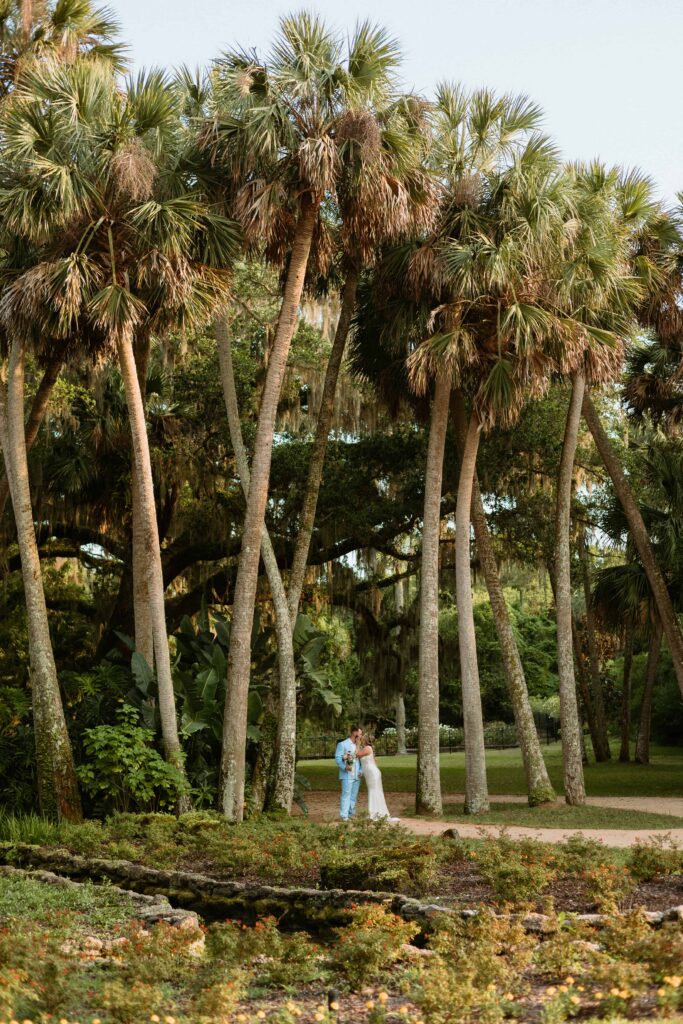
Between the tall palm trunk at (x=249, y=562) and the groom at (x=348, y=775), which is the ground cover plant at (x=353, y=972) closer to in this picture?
the tall palm trunk at (x=249, y=562)

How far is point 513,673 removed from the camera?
1783 cm

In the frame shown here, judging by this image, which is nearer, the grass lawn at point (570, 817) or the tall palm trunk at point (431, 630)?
the grass lawn at point (570, 817)

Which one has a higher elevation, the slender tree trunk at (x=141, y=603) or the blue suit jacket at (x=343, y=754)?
the slender tree trunk at (x=141, y=603)

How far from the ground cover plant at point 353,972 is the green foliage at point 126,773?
5.74m

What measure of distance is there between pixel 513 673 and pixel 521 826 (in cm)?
350

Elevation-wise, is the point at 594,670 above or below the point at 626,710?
above

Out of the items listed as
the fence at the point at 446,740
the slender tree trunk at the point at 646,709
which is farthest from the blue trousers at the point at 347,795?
the fence at the point at 446,740

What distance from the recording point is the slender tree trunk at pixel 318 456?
55.6 ft

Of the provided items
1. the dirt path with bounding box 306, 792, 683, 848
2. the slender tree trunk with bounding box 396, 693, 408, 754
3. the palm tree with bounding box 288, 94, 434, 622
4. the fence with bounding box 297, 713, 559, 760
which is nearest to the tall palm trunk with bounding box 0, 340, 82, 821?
the dirt path with bounding box 306, 792, 683, 848

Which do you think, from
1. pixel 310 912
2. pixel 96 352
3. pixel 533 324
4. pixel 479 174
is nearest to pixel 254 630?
pixel 96 352

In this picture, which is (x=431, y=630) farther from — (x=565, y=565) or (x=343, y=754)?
(x=565, y=565)

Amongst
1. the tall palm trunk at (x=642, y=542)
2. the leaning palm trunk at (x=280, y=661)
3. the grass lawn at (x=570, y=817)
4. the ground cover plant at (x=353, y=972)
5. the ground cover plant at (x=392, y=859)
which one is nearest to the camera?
the ground cover plant at (x=353, y=972)

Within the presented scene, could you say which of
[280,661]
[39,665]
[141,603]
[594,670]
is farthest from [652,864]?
[594,670]

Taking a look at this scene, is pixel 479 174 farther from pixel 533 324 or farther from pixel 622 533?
pixel 622 533
